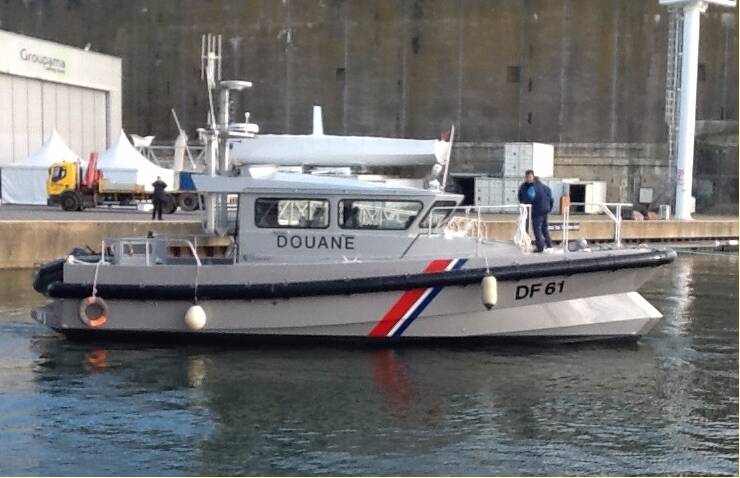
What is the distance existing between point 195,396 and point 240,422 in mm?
1087

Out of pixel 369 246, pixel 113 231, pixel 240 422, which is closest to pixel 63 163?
pixel 113 231

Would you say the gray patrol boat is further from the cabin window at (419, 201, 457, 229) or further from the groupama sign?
the groupama sign

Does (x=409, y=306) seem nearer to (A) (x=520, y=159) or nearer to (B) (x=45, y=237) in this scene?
(B) (x=45, y=237)

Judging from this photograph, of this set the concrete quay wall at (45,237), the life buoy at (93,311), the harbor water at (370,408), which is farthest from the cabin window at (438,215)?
the concrete quay wall at (45,237)

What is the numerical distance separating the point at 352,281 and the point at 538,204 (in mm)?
2480

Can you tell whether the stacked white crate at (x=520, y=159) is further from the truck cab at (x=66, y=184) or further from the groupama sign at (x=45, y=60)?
the groupama sign at (x=45, y=60)

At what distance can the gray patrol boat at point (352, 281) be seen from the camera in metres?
11.7

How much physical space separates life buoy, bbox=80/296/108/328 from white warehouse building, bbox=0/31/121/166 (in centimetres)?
2236

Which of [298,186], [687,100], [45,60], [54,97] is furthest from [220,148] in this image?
[54,97]

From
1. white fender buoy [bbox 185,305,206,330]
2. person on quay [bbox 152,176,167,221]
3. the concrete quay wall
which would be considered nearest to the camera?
white fender buoy [bbox 185,305,206,330]

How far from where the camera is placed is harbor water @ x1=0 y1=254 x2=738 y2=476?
26.6 feet

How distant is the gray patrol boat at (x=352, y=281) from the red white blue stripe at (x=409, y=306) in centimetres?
1

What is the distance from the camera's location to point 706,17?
123 ft

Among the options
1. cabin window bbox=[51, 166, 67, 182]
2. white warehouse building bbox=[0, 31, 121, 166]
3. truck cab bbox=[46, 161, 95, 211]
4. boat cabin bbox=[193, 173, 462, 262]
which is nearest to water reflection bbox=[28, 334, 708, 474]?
boat cabin bbox=[193, 173, 462, 262]
